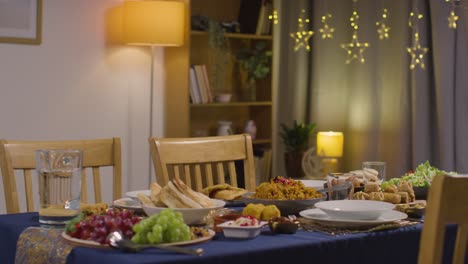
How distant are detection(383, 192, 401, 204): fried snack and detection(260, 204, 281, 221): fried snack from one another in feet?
1.43

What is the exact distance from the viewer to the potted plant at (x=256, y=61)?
5.14 m

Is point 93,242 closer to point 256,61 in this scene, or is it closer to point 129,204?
point 129,204

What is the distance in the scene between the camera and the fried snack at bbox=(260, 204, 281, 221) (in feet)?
7.07

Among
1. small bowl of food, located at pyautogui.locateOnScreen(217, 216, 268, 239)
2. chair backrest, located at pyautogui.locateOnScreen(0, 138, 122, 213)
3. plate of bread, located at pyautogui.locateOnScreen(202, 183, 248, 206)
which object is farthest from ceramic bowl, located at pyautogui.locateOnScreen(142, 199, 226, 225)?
chair backrest, located at pyautogui.locateOnScreen(0, 138, 122, 213)

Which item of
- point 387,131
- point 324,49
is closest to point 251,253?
point 387,131

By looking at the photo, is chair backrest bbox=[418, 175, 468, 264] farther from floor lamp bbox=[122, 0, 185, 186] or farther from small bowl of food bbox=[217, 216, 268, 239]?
floor lamp bbox=[122, 0, 185, 186]

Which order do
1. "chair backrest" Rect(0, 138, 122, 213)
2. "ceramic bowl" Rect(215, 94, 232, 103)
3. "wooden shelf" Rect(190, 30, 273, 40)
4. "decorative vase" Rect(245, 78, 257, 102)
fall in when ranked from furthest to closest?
"decorative vase" Rect(245, 78, 257, 102)
"ceramic bowl" Rect(215, 94, 232, 103)
"wooden shelf" Rect(190, 30, 273, 40)
"chair backrest" Rect(0, 138, 122, 213)

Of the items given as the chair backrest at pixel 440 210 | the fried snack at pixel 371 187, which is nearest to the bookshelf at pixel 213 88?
the fried snack at pixel 371 187

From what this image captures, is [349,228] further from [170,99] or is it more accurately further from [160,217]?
[170,99]

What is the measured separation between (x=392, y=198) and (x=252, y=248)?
768mm

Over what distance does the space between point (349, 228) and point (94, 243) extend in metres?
0.68

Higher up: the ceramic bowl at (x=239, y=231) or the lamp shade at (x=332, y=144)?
the lamp shade at (x=332, y=144)

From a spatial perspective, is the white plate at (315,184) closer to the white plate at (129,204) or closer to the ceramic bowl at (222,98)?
the white plate at (129,204)

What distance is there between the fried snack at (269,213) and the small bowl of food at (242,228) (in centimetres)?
18
